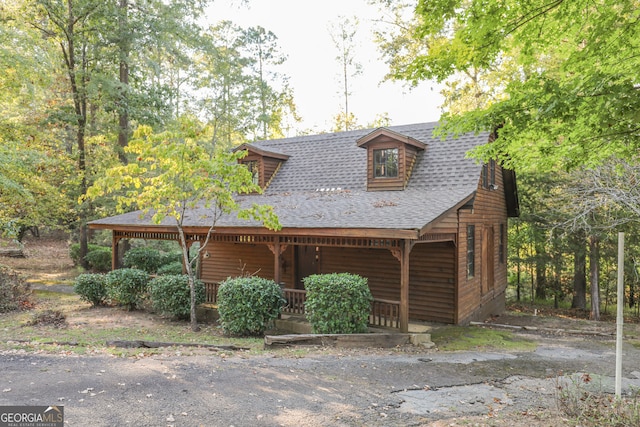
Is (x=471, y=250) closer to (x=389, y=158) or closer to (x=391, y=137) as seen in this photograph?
(x=389, y=158)

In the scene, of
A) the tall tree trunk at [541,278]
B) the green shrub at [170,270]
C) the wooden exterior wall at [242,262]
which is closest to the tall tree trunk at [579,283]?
the tall tree trunk at [541,278]

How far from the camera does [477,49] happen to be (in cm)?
597

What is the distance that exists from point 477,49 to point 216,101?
2502 cm

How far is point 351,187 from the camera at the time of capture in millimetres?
14031

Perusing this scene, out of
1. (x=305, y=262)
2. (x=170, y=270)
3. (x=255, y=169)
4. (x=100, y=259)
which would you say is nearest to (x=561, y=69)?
(x=305, y=262)

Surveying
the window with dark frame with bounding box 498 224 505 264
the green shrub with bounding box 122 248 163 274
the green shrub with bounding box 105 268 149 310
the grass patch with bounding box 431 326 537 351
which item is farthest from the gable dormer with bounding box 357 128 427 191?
the green shrub with bounding box 122 248 163 274

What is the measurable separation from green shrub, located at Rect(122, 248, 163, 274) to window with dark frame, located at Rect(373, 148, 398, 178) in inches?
416

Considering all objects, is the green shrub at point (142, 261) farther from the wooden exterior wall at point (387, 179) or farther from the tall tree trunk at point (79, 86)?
the wooden exterior wall at point (387, 179)

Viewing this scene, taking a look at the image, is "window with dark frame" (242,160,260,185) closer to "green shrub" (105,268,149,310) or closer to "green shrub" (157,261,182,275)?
"green shrub" (157,261,182,275)

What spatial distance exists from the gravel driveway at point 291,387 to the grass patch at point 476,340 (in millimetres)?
1139

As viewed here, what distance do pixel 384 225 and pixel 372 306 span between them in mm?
2473

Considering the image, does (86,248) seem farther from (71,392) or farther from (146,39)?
(71,392)

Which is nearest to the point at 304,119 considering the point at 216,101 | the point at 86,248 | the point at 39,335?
the point at 216,101

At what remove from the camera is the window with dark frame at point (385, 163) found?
1333 centimetres
